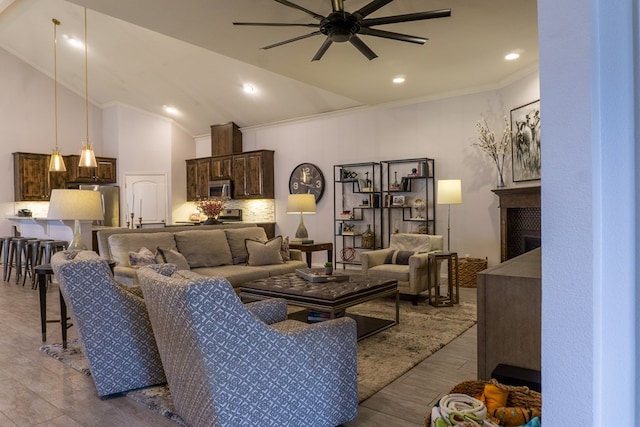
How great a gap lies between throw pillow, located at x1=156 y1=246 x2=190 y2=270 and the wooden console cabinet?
125 inches

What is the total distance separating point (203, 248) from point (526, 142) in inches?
166

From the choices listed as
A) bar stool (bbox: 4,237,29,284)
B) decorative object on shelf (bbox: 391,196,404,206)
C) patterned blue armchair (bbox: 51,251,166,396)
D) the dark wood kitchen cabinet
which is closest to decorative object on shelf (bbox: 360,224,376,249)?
decorative object on shelf (bbox: 391,196,404,206)

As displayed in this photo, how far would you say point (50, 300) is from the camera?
17.4 feet

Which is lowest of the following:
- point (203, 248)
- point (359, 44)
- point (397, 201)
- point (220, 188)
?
point (203, 248)

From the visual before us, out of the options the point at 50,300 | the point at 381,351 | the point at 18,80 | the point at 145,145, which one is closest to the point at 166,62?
the point at 145,145

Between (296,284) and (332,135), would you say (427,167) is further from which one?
(296,284)

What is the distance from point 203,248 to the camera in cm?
502

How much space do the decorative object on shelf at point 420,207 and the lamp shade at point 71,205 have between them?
15.3 feet

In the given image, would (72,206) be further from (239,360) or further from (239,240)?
(239,360)

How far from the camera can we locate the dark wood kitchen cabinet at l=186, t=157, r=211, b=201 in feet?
31.4

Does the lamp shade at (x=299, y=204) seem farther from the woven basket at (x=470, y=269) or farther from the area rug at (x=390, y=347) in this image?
the woven basket at (x=470, y=269)

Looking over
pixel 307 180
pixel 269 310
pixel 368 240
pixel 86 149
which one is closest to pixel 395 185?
pixel 368 240

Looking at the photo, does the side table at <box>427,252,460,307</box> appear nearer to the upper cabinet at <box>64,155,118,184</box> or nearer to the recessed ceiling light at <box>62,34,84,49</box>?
the recessed ceiling light at <box>62,34,84,49</box>

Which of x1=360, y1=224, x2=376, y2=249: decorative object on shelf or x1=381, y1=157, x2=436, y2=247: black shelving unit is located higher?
x1=381, y1=157, x2=436, y2=247: black shelving unit
